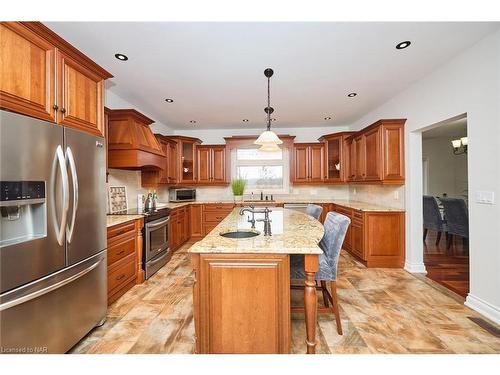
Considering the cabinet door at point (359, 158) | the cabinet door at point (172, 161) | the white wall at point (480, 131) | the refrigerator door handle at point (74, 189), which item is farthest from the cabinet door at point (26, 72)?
the cabinet door at point (359, 158)

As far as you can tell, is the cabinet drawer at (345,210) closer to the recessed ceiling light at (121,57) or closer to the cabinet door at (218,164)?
the cabinet door at (218,164)

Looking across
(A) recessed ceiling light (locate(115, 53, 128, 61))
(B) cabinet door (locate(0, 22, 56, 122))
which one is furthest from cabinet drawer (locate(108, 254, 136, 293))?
(A) recessed ceiling light (locate(115, 53, 128, 61))

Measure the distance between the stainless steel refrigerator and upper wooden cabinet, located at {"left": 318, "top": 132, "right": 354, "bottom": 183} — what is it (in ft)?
14.4

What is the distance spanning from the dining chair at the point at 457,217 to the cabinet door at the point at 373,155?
157 centimetres

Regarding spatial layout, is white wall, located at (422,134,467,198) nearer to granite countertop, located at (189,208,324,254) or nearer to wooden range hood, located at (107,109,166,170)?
granite countertop, located at (189,208,324,254)

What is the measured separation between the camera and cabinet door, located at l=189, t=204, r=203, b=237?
5.15 metres

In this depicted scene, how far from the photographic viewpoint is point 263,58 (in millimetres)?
2432

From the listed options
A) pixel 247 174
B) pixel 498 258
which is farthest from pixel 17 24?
pixel 247 174

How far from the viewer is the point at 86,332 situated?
1.80 meters

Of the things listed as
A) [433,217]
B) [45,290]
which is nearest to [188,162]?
[45,290]

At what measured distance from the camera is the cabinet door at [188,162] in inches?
206

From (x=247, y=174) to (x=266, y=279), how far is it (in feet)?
14.1

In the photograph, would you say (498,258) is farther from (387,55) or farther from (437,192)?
(437,192)

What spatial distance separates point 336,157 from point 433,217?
218 cm
